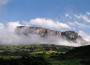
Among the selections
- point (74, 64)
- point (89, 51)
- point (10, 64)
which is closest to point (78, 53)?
point (89, 51)

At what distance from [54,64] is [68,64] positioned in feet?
22.9

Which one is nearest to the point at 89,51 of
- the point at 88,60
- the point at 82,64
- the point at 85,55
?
the point at 85,55

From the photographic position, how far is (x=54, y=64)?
5340 inches

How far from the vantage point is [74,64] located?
133 metres

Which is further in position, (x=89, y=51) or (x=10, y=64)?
(x=89, y=51)

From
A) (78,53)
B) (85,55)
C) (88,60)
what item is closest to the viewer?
(88,60)

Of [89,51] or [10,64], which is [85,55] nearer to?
[89,51]

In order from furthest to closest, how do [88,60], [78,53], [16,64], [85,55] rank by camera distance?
Answer: 1. [78,53]
2. [85,55]
3. [88,60]
4. [16,64]

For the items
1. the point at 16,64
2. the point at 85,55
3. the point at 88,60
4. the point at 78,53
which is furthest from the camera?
the point at 78,53

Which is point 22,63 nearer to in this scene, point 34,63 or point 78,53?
point 34,63

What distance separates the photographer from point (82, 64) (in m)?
134

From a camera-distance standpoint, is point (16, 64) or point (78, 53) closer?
point (16, 64)

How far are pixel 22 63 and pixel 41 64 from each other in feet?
31.1

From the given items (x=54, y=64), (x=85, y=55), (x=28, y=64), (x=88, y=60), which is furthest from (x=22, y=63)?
(x=85, y=55)
